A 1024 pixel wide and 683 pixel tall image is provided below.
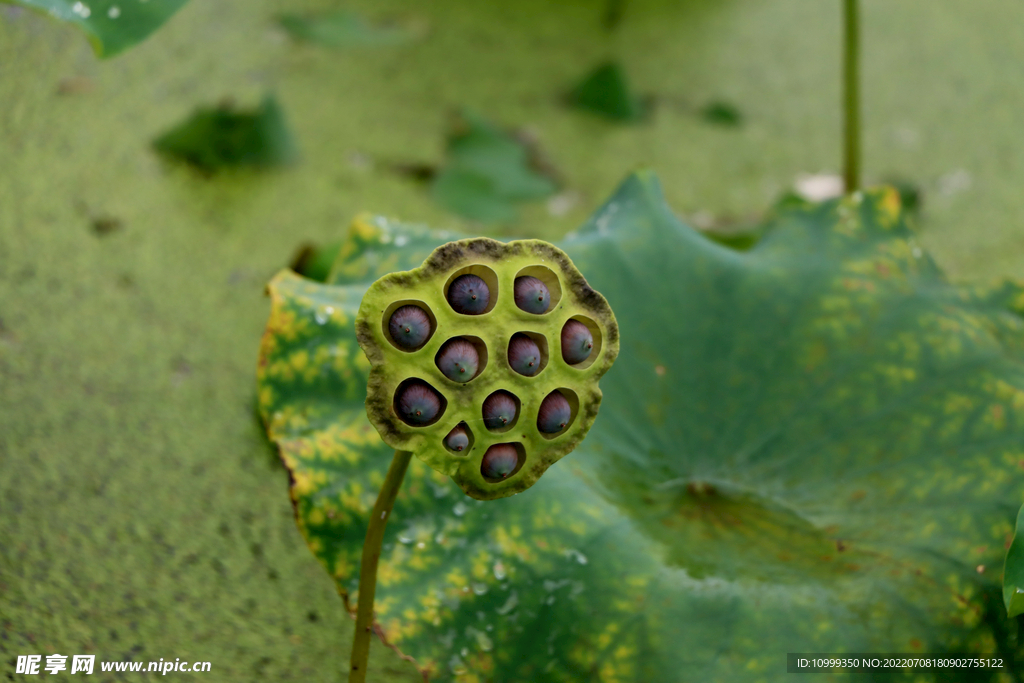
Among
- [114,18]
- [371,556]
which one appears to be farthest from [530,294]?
[114,18]

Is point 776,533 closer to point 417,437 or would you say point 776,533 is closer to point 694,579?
point 694,579

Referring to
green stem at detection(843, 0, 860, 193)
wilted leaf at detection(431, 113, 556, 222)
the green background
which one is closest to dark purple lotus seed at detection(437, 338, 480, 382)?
the green background

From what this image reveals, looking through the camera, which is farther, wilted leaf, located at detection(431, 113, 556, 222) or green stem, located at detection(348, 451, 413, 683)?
wilted leaf, located at detection(431, 113, 556, 222)

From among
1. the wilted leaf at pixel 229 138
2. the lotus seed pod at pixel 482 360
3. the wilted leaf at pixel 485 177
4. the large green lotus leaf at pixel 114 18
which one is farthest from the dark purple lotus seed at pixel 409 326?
the wilted leaf at pixel 229 138

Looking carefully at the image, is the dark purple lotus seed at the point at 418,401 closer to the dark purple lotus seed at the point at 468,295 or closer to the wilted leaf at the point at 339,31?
the dark purple lotus seed at the point at 468,295

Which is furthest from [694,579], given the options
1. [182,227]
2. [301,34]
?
[301,34]

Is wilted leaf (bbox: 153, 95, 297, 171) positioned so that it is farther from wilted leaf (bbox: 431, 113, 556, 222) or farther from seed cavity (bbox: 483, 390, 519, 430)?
seed cavity (bbox: 483, 390, 519, 430)
